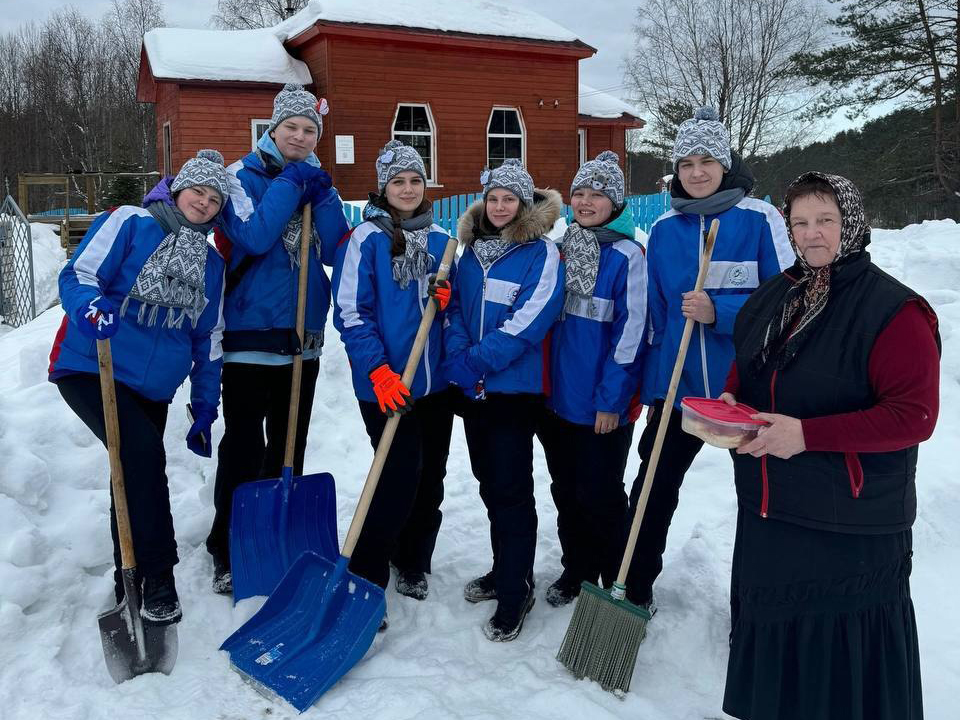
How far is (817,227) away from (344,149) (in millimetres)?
12676

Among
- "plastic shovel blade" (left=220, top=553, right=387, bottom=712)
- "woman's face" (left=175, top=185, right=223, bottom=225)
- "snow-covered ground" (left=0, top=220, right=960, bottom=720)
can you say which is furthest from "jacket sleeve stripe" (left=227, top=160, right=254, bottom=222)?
"snow-covered ground" (left=0, top=220, right=960, bottom=720)

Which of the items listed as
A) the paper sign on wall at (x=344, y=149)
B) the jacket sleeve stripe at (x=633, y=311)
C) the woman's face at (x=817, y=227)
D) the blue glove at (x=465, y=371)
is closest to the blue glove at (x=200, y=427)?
the blue glove at (x=465, y=371)

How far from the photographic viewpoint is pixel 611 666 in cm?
274

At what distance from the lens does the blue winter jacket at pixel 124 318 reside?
2.74 metres

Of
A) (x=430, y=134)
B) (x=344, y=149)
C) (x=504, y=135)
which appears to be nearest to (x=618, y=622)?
(x=344, y=149)

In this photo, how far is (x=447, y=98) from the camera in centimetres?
1463

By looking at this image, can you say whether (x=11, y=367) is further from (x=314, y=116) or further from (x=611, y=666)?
(x=611, y=666)

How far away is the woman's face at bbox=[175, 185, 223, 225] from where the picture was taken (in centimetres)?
292

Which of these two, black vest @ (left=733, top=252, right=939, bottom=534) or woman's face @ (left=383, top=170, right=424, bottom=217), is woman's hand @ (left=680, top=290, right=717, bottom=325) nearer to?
black vest @ (left=733, top=252, right=939, bottom=534)

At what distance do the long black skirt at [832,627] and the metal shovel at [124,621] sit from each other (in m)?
2.06

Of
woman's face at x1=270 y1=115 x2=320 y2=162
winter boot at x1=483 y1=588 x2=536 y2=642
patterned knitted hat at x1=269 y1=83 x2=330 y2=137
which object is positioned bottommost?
winter boot at x1=483 y1=588 x2=536 y2=642

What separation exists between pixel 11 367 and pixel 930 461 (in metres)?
6.05

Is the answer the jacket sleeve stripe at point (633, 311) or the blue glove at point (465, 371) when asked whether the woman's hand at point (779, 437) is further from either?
the blue glove at point (465, 371)

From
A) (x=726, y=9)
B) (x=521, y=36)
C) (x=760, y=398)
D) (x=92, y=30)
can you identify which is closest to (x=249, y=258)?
(x=760, y=398)
